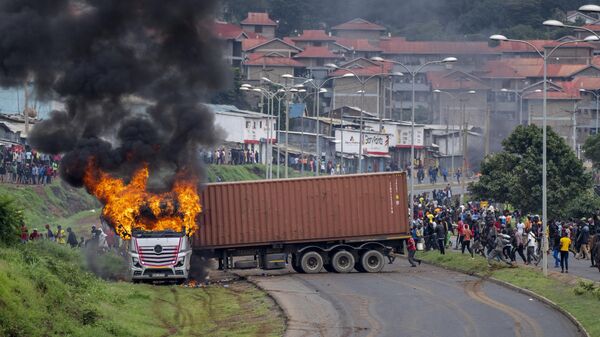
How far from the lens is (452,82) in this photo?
13762 centimetres

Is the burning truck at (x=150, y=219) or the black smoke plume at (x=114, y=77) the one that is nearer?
the burning truck at (x=150, y=219)

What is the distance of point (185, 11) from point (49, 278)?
17004 mm

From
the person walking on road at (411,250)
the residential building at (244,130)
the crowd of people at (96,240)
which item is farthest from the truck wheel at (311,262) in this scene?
the residential building at (244,130)

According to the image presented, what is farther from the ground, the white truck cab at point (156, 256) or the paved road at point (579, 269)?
the white truck cab at point (156, 256)

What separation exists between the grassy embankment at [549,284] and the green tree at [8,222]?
1441 cm

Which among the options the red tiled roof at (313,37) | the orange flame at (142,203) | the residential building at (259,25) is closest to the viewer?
the orange flame at (142,203)

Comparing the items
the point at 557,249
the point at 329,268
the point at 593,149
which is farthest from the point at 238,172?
the point at 557,249

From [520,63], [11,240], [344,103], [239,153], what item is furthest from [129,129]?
[520,63]

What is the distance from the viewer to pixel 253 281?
1661 inches

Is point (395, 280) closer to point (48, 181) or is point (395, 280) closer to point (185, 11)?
point (185, 11)

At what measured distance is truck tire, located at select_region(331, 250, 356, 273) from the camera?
147 feet

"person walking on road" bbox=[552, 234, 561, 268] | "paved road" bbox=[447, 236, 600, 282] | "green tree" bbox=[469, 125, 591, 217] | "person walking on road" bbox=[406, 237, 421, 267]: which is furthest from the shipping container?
"green tree" bbox=[469, 125, 591, 217]

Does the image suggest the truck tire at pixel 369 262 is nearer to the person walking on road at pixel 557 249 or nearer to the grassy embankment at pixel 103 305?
the person walking on road at pixel 557 249

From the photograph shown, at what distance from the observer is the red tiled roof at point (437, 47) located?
461 feet
